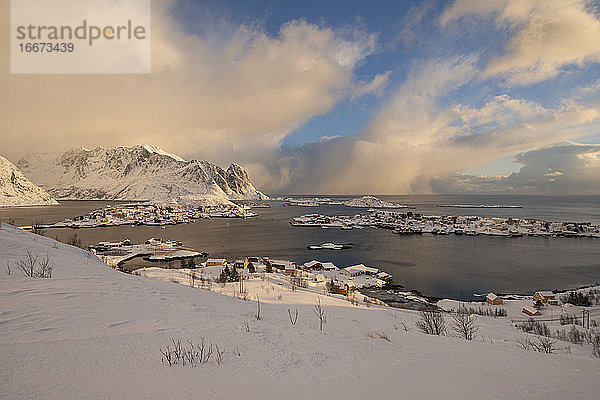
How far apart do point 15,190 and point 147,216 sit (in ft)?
189

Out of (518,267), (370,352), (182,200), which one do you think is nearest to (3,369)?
(370,352)

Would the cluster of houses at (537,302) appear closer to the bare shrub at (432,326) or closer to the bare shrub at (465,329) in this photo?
the bare shrub at (465,329)

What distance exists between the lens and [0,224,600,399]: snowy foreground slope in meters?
1.76

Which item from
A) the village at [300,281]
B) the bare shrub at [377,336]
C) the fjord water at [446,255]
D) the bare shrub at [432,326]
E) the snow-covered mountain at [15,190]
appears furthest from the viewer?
the snow-covered mountain at [15,190]

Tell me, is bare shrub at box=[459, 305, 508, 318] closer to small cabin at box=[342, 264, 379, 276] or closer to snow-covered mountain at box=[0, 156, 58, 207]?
small cabin at box=[342, 264, 379, 276]

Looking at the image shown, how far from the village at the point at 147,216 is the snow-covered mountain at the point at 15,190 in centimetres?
3752

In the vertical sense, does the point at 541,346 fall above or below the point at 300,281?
above

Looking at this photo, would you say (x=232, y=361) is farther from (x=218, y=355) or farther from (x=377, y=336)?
(x=377, y=336)

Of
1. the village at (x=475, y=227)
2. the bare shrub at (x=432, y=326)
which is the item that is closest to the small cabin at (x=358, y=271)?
the bare shrub at (x=432, y=326)

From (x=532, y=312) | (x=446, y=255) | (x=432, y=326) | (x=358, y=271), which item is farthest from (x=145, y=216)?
(x=432, y=326)

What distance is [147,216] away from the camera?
220 feet

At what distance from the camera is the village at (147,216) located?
177ft

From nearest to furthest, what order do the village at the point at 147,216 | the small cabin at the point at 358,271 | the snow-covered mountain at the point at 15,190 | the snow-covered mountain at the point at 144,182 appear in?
the small cabin at the point at 358,271
the village at the point at 147,216
the snow-covered mountain at the point at 15,190
the snow-covered mountain at the point at 144,182

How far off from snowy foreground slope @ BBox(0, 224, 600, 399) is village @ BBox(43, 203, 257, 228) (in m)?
59.5
